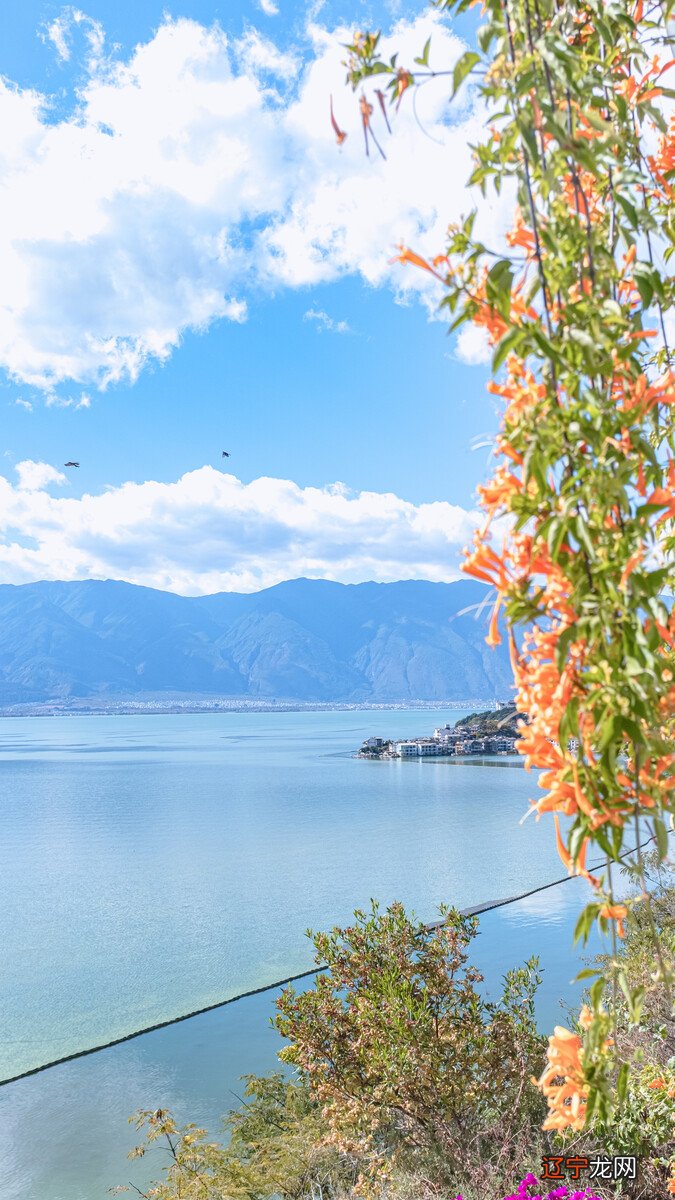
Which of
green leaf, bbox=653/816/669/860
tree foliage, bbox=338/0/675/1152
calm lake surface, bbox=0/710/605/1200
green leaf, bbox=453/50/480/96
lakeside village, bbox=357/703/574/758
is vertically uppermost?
green leaf, bbox=453/50/480/96

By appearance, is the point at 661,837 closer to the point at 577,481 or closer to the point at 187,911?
the point at 577,481

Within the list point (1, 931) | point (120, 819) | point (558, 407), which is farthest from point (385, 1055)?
point (120, 819)

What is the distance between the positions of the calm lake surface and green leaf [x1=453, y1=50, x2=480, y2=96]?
35.0 ft

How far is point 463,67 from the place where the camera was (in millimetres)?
1060

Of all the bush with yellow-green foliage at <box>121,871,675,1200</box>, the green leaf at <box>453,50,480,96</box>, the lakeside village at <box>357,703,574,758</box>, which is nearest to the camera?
the green leaf at <box>453,50,480,96</box>

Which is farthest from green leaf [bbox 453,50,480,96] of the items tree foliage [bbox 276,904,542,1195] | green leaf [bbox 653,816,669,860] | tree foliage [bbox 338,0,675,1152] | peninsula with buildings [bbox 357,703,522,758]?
peninsula with buildings [bbox 357,703,522,758]

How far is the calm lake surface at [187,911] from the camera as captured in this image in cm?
1075

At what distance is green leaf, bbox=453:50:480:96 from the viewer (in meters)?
1.06

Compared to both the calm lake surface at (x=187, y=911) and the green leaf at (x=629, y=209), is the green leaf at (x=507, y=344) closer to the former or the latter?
the green leaf at (x=629, y=209)

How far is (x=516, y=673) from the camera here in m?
0.97

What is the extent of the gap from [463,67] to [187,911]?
75.4 ft

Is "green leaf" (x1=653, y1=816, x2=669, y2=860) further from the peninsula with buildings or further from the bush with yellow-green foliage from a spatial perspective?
the peninsula with buildings

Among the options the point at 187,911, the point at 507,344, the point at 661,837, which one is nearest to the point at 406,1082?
the point at 661,837

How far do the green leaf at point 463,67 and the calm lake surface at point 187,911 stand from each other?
1066 cm
